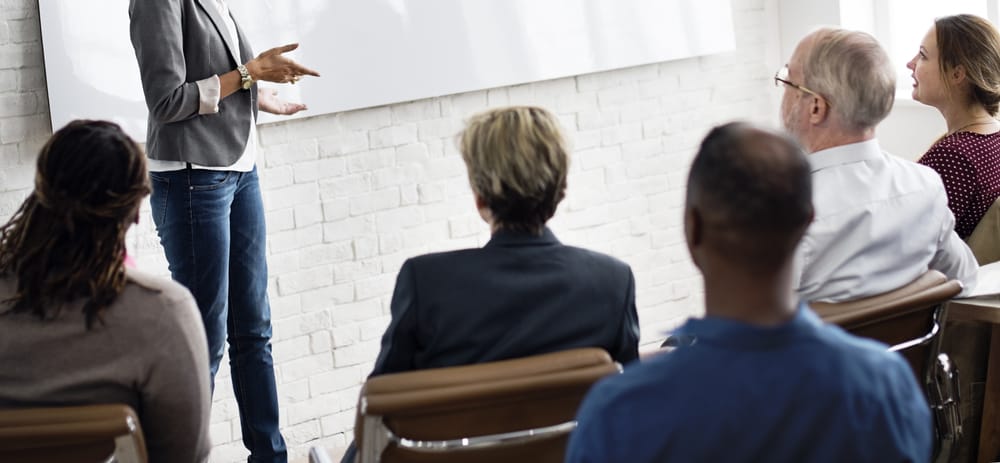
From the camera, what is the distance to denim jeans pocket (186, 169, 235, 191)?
2.89 meters

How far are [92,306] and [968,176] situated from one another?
6.68 ft

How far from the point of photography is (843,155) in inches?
92.1

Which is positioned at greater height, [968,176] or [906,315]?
[968,176]

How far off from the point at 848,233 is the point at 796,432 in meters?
1.16

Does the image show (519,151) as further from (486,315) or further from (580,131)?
(580,131)

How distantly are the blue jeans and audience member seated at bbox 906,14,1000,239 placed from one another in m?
1.71

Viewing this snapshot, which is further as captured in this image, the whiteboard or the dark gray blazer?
the whiteboard

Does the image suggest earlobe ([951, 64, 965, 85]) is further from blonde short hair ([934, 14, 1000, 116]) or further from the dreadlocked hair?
the dreadlocked hair

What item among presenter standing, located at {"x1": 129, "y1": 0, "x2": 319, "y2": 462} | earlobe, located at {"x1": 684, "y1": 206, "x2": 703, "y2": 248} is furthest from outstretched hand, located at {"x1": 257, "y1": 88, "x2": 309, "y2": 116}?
earlobe, located at {"x1": 684, "y1": 206, "x2": 703, "y2": 248}

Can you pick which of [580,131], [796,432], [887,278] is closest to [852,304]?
[887,278]

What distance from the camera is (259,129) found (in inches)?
141

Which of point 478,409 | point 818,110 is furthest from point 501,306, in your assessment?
point 818,110

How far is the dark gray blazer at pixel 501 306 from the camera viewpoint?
1.86m

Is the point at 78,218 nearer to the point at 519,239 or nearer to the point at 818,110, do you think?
the point at 519,239
